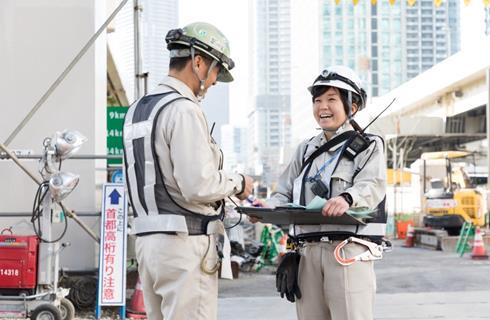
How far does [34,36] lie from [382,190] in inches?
245

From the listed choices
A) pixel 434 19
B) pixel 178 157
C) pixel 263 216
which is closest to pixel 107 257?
pixel 263 216

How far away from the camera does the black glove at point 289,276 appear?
3.68m

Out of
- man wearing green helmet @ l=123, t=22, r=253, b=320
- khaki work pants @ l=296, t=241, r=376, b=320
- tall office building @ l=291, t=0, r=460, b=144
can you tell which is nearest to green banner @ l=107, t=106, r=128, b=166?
khaki work pants @ l=296, t=241, r=376, b=320

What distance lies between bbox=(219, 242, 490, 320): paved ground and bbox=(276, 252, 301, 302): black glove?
4.60 metres

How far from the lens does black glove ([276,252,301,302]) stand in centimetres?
368

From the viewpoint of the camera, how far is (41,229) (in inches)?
287

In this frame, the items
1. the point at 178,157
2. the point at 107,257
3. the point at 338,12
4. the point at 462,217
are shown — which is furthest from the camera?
the point at 338,12

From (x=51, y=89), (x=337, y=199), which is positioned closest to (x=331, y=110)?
(x=337, y=199)

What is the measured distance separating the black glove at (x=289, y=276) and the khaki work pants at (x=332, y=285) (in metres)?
0.03

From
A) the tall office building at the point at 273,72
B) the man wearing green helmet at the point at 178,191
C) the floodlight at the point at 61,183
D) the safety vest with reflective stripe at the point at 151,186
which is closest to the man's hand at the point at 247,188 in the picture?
the man wearing green helmet at the point at 178,191

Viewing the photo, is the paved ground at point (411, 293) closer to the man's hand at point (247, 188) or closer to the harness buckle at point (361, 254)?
the harness buckle at point (361, 254)

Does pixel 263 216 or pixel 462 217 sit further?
pixel 462 217

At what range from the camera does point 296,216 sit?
11.6 ft

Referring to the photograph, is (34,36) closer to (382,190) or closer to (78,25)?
(78,25)
